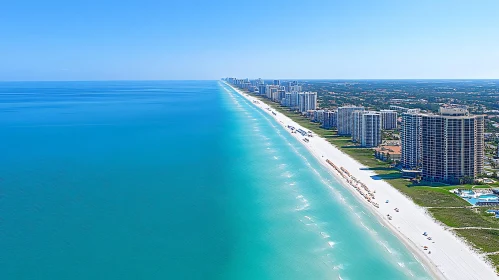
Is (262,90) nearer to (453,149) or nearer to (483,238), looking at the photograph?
(453,149)

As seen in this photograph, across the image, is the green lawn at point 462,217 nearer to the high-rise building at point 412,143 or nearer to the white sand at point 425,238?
the white sand at point 425,238

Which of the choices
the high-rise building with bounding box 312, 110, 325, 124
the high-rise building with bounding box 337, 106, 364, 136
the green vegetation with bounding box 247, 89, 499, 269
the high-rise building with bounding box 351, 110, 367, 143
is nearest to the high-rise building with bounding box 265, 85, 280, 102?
the high-rise building with bounding box 312, 110, 325, 124

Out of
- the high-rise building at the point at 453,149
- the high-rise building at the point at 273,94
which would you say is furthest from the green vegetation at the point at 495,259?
the high-rise building at the point at 273,94

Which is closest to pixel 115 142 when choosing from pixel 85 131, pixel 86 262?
pixel 85 131

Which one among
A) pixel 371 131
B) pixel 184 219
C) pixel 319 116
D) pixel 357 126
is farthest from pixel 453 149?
pixel 319 116

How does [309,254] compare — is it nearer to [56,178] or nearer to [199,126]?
[56,178]

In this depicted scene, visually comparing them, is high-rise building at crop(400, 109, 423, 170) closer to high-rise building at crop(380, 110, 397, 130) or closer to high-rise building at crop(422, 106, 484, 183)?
high-rise building at crop(422, 106, 484, 183)
